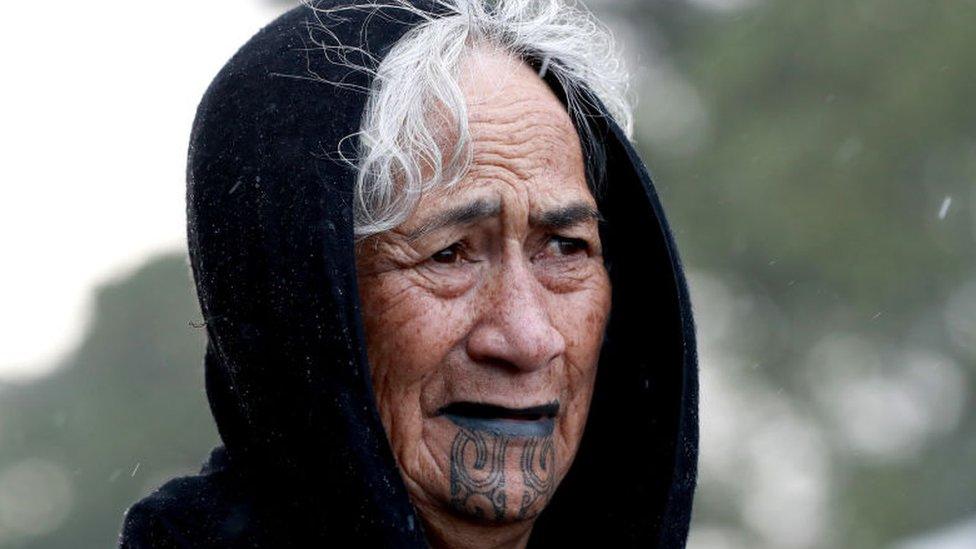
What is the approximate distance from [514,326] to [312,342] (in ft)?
1.27

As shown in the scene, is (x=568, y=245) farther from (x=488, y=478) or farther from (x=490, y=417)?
(x=488, y=478)

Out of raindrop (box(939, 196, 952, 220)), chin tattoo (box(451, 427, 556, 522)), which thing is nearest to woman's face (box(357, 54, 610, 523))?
chin tattoo (box(451, 427, 556, 522))

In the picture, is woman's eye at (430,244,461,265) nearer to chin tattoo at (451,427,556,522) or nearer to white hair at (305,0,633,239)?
white hair at (305,0,633,239)

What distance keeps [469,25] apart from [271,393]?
0.86 m

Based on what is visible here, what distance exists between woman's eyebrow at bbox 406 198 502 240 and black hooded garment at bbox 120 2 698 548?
0.18 metres

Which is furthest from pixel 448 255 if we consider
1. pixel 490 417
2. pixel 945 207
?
pixel 945 207

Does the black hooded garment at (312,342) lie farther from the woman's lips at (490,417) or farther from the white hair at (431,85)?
the woman's lips at (490,417)

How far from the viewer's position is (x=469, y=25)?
3.39 metres

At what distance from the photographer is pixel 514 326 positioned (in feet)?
10.2

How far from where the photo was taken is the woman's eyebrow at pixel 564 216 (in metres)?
3.25

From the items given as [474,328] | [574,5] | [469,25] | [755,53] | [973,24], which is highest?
[973,24]

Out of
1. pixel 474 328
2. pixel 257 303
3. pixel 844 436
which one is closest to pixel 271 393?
pixel 257 303

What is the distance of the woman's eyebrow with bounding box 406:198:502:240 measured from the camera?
3164 millimetres

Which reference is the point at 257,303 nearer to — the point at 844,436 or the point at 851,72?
the point at 844,436
